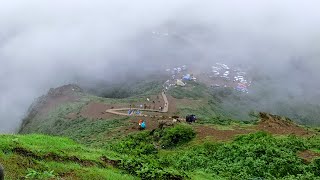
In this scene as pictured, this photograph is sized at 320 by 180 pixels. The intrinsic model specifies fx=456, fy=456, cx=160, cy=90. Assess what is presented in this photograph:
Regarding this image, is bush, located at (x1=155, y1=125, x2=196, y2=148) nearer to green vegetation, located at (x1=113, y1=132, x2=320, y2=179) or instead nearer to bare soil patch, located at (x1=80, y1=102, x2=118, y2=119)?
green vegetation, located at (x1=113, y1=132, x2=320, y2=179)

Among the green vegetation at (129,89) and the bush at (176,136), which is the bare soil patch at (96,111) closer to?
the green vegetation at (129,89)

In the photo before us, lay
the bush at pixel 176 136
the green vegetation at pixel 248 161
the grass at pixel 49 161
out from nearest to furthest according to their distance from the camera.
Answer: the grass at pixel 49 161, the green vegetation at pixel 248 161, the bush at pixel 176 136

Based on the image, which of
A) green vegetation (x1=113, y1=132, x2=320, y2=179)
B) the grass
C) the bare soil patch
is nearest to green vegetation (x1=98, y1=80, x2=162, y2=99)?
the bare soil patch

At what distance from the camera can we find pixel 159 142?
38.9m

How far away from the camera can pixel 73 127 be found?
195 feet

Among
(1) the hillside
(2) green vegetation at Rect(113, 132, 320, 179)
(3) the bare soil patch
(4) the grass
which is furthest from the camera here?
(3) the bare soil patch

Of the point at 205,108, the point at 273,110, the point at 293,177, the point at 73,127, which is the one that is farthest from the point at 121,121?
the point at 273,110

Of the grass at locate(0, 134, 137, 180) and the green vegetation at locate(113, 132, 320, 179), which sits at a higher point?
the grass at locate(0, 134, 137, 180)

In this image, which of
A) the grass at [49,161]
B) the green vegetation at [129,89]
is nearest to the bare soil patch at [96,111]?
the green vegetation at [129,89]

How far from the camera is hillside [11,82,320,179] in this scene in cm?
1634

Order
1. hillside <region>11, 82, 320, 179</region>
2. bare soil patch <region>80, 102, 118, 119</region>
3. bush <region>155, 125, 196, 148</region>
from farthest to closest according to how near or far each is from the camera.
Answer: bare soil patch <region>80, 102, 118, 119</region> < bush <region>155, 125, 196, 148</region> < hillside <region>11, 82, 320, 179</region>

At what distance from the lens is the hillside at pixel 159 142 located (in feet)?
53.6

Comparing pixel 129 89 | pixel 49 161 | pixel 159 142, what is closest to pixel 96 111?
pixel 159 142

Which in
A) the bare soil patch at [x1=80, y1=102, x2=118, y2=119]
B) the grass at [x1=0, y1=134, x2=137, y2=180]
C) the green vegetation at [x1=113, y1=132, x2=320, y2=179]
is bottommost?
the bare soil patch at [x1=80, y1=102, x2=118, y2=119]
